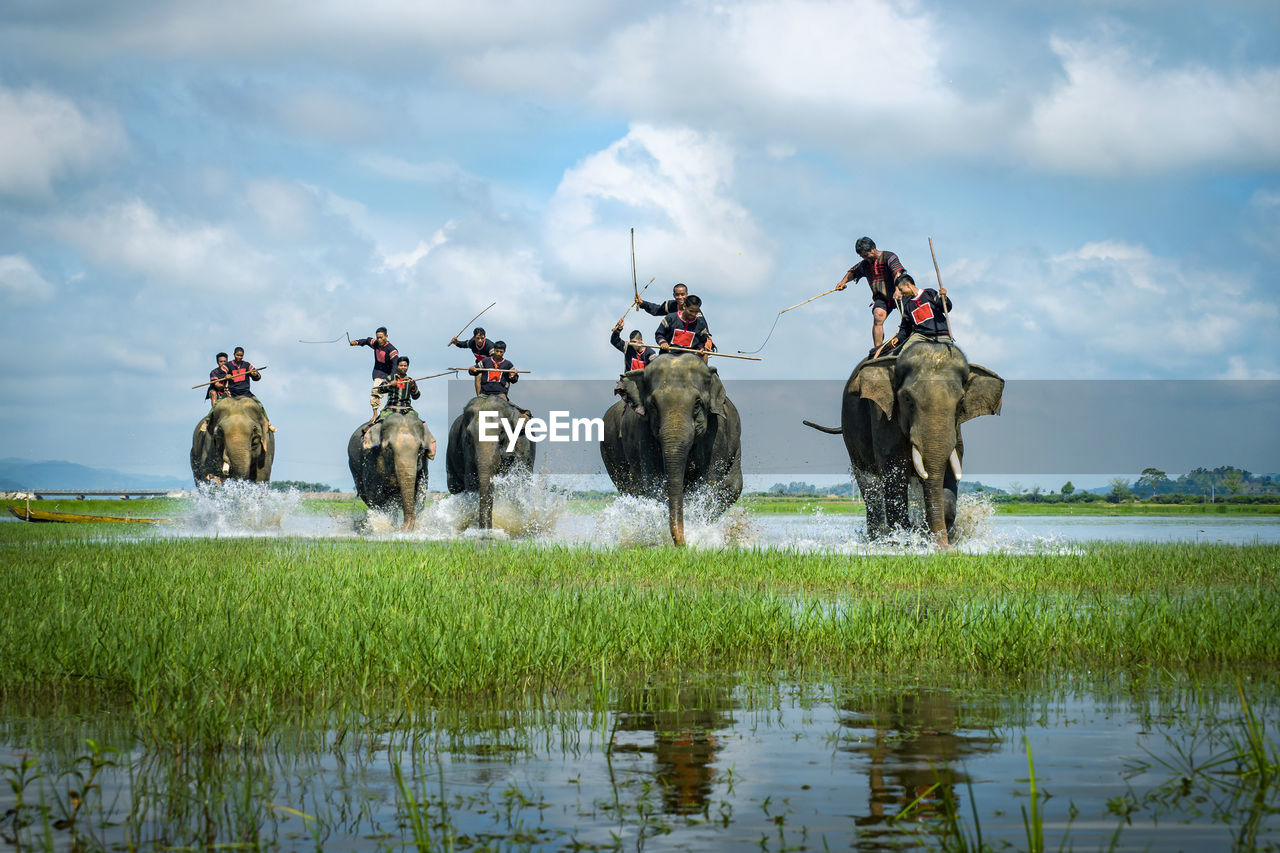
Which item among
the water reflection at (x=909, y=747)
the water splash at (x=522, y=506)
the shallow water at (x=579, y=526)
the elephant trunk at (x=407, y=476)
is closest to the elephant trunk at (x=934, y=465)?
the shallow water at (x=579, y=526)

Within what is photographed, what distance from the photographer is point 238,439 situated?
87.4 ft

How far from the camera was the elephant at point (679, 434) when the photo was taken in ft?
59.9

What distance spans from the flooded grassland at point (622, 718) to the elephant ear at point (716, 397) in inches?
323

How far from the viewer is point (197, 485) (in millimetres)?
30641

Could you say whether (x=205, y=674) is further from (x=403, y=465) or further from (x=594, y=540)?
(x=403, y=465)

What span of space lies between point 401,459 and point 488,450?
241 cm

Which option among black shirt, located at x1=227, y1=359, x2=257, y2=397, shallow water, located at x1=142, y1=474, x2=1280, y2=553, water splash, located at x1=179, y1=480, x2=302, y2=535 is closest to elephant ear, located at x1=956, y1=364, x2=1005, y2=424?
shallow water, located at x1=142, y1=474, x2=1280, y2=553

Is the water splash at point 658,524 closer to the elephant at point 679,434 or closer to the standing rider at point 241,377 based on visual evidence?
the elephant at point 679,434

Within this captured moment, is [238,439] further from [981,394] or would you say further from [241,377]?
[981,394]

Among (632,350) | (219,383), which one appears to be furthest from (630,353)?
(219,383)

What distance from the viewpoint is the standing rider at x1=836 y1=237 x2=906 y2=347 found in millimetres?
17672

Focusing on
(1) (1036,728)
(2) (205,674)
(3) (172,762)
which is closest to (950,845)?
(1) (1036,728)

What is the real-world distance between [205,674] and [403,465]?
1926 cm

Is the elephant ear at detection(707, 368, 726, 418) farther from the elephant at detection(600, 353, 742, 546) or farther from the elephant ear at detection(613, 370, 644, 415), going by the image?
the elephant ear at detection(613, 370, 644, 415)
